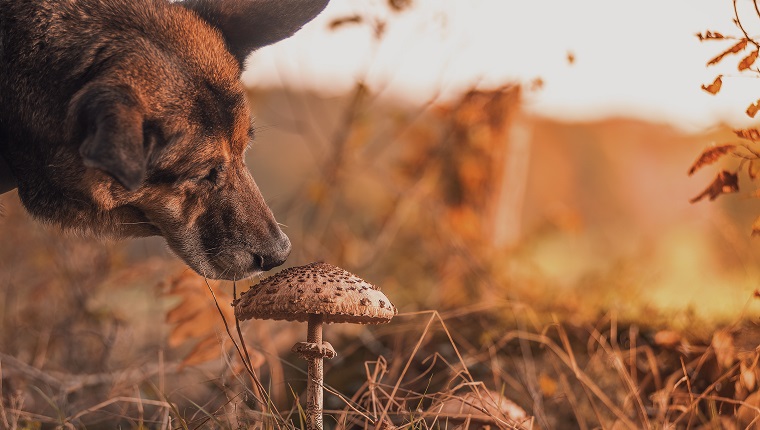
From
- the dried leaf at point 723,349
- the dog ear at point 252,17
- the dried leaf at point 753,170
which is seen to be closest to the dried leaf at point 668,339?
the dried leaf at point 723,349

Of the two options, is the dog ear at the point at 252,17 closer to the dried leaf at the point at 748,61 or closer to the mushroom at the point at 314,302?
the mushroom at the point at 314,302

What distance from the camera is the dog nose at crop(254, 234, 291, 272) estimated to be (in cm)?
381

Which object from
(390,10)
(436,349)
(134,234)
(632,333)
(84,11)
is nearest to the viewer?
(84,11)

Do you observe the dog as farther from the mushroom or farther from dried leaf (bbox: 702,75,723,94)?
dried leaf (bbox: 702,75,723,94)

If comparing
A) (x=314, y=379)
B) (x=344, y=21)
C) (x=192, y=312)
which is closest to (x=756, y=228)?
(x=314, y=379)

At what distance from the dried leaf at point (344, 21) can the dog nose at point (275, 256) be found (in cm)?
245

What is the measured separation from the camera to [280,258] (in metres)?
3.84

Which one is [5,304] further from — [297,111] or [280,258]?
[280,258]

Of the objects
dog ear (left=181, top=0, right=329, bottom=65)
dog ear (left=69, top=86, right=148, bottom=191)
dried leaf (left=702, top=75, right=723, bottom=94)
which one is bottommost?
dog ear (left=69, top=86, right=148, bottom=191)

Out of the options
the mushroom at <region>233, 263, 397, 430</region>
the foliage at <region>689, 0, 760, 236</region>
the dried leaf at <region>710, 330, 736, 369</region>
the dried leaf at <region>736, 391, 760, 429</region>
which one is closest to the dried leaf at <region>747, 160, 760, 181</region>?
the foliage at <region>689, 0, 760, 236</region>

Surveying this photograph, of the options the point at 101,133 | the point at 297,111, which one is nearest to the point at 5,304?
the point at 297,111

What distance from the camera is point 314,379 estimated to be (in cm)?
326

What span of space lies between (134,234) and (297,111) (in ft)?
11.2

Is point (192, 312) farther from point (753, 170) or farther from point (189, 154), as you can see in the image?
point (753, 170)
